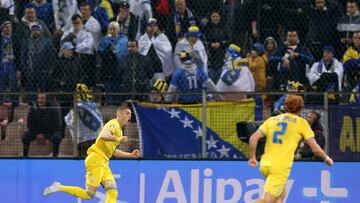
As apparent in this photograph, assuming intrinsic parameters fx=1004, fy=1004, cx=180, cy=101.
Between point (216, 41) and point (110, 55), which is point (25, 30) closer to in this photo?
point (110, 55)

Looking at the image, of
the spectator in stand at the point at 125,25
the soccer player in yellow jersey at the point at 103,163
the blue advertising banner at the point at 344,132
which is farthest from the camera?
the spectator in stand at the point at 125,25

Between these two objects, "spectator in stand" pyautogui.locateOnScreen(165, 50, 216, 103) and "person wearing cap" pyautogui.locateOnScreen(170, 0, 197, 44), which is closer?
"spectator in stand" pyautogui.locateOnScreen(165, 50, 216, 103)

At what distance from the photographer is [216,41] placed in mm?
16656

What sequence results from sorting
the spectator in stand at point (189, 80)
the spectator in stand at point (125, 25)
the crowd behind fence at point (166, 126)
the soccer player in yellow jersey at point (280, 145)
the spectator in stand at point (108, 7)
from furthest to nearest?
the spectator in stand at point (108, 7) < the spectator in stand at point (125, 25) < the spectator in stand at point (189, 80) < the crowd behind fence at point (166, 126) < the soccer player in yellow jersey at point (280, 145)

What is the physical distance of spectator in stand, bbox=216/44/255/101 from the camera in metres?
16.1

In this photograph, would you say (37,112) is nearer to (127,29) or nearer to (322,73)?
(127,29)

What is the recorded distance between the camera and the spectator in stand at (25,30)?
1647cm

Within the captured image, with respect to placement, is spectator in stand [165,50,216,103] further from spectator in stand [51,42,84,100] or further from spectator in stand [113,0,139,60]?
spectator in stand [51,42,84,100]

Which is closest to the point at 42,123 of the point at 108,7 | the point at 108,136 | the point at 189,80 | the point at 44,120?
the point at 44,120

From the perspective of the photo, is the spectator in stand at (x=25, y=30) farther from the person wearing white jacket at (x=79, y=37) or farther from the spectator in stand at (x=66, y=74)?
the spectator in stand at (x=66, y=74)

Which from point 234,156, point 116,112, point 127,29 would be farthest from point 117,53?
point 234,156

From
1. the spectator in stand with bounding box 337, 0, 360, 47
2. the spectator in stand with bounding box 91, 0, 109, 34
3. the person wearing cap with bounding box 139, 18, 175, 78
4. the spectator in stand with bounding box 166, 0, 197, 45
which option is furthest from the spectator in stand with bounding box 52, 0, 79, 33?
the spectator in stand with bounding box 337, 0, 360, 47

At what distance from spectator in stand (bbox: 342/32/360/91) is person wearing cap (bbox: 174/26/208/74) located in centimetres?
226

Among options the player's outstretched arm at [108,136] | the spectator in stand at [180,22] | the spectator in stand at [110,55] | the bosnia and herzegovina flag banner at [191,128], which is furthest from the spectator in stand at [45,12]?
the player's outstretched arm at [108,136]
